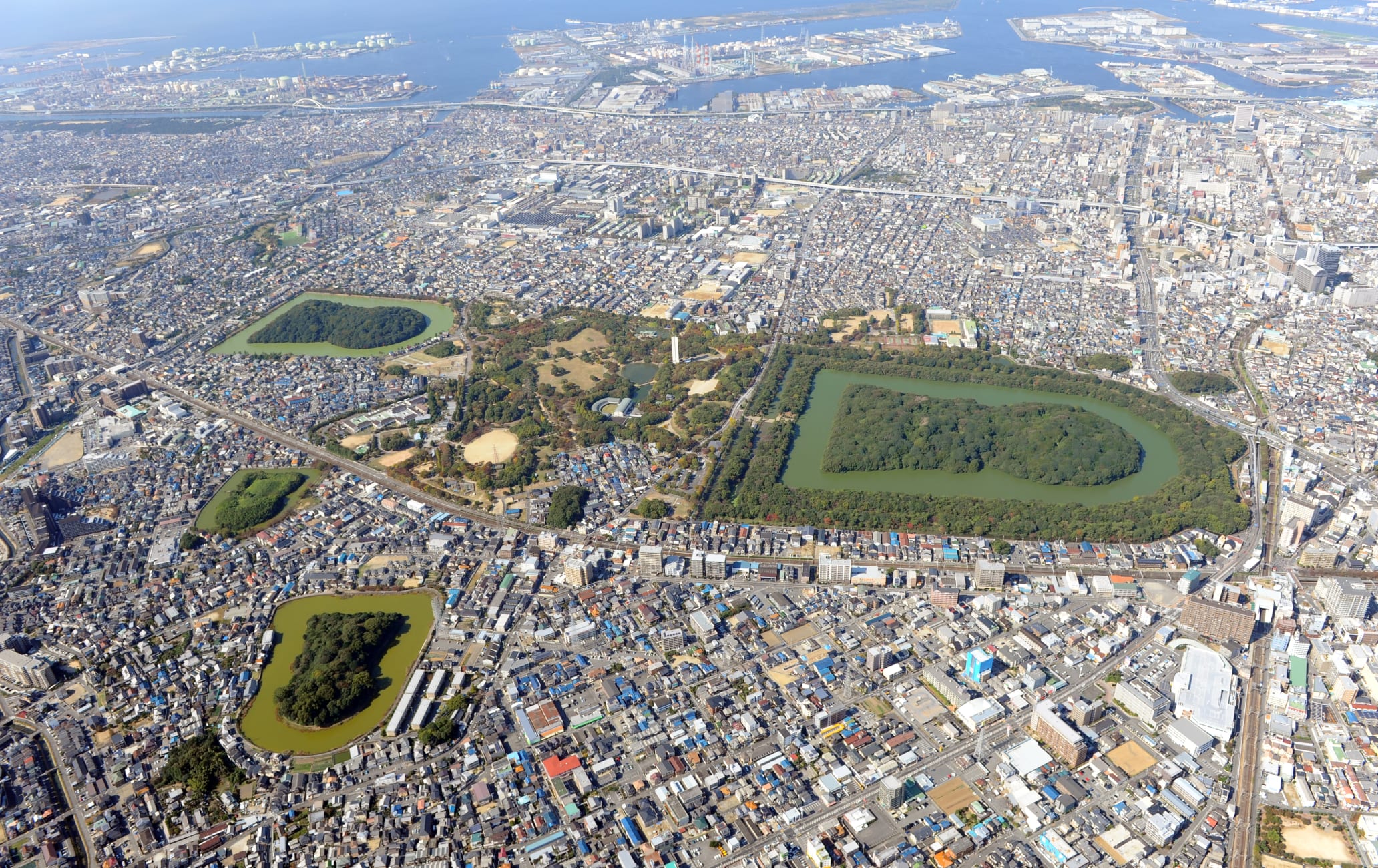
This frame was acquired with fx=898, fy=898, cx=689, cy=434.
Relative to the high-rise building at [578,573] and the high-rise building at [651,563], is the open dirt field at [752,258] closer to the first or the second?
the high-rise building at [651,563]

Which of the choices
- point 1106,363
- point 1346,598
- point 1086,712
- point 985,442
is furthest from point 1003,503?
point 1106,363

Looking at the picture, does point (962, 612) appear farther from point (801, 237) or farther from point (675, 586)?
point (801, 237)

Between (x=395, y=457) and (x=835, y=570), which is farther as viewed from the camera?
(x=395, y=457)

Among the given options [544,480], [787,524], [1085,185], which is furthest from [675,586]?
[1085,185]

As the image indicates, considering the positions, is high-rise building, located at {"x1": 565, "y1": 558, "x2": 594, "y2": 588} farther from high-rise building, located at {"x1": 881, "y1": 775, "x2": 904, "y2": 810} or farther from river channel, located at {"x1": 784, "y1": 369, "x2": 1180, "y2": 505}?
high-rise building, located at {"x1": 881, "y1": 775, "x2": 904, "y2": 810}

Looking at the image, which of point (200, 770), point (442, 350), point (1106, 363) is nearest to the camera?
point (200, 770)

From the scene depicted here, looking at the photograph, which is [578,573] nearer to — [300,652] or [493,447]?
[300,652]

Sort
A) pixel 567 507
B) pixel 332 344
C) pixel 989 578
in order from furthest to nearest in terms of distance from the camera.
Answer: pixel 332 344, pixel 567 507, pixel 989 578
